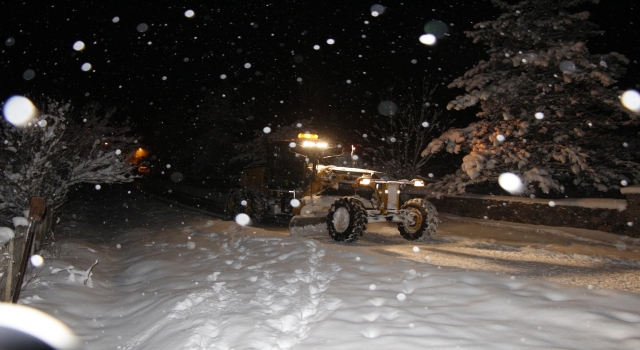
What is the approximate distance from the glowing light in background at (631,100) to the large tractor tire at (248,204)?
36.2 ft

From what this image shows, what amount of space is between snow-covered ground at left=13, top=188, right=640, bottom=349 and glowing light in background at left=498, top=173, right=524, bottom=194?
781 cm

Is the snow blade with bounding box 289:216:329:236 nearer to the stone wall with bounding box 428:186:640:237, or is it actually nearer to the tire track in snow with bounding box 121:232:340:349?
the tire track in snow with bounding box 121:232:340:349

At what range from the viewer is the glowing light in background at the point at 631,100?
42.9 feet

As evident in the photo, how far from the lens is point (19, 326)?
5777 millimetres

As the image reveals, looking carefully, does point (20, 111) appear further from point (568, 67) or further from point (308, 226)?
point (568, 67)

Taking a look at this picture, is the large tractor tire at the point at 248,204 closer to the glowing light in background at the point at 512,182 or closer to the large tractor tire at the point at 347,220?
the large tractor tire at the point at 347,220

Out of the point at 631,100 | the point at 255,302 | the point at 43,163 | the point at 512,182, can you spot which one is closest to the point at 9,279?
the point at 255,302

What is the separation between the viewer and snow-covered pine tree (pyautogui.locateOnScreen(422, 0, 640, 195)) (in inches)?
523

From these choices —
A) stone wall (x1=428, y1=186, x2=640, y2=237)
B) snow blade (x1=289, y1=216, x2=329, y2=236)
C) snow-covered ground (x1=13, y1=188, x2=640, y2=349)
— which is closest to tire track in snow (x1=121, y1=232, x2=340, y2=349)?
snow-covered ground (x1=13, y1=188, x2=640, y2=349)

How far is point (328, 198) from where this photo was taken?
1168 cm

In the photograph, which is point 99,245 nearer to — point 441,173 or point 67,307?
point 67,307

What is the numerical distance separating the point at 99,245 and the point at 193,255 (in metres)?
4.14

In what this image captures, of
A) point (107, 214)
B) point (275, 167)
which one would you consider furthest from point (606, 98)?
point (107, 214)

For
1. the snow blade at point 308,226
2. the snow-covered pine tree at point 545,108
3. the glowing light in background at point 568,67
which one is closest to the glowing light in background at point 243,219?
the snow blade at point 308,226
